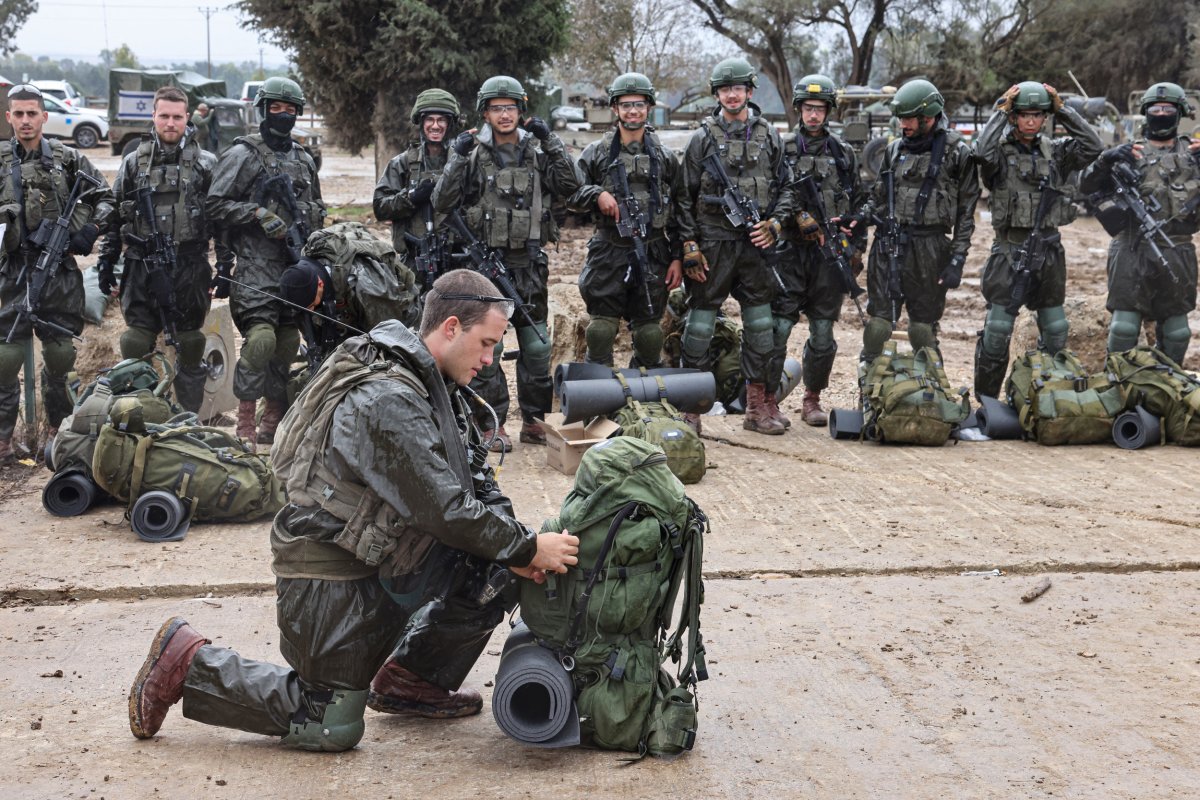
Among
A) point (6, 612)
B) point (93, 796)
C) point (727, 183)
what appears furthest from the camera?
point (727, 183)

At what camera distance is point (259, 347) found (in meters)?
7.53

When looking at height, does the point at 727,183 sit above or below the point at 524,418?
above

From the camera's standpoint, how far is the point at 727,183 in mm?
7941

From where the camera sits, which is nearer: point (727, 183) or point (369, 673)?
point (369, 673)

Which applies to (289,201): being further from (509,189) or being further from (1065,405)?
(1065,405)

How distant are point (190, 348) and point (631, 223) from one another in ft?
9.30

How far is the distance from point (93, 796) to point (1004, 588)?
3581 millimetres

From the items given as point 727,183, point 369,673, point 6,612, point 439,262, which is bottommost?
point 6,612

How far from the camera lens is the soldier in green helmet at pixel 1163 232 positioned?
27.2 feet

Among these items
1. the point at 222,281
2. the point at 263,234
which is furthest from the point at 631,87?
the point at 222,281

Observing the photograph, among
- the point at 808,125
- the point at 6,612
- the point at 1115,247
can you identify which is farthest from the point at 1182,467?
the point at 6,612

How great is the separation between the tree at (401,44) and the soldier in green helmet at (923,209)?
41.0ft

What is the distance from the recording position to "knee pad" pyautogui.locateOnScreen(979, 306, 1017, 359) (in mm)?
8180

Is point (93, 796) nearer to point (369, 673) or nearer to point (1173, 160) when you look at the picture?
point (369, 673)
